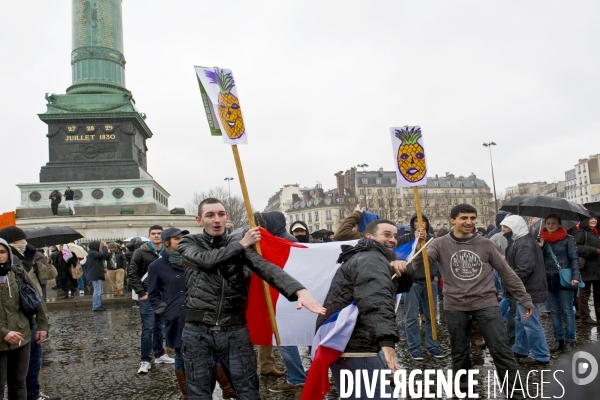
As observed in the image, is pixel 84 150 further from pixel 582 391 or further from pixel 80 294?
pixel 582 391

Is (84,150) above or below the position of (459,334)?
above

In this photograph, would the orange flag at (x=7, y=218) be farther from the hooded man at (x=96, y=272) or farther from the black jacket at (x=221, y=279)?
the black jacket at (x=221, y=279)

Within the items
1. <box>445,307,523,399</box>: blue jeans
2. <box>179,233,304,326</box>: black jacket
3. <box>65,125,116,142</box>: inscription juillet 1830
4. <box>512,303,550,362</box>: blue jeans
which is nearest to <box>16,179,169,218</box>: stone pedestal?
<box>65,125,116,142</box>: inscription juillet 1830

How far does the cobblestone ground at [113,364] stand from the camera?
6125mm

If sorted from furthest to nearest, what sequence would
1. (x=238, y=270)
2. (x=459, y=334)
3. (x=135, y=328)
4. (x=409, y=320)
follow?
(x=135, y=328) < (x=409, y=320) < (x=459, y=334) < (x=238, y=270)

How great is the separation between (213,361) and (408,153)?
12.8 ft

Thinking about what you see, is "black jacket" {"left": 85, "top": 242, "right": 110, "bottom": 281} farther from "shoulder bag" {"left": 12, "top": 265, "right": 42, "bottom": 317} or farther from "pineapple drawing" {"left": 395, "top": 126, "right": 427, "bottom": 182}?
"pineapple drawing" {"left": 395, "top": 126, "right": 427, "bottom": 182}

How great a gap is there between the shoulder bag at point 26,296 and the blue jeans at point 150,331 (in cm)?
193

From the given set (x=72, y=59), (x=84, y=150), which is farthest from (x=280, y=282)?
(x=72, y=59)

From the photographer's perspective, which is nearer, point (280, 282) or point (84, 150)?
point (280, 282)

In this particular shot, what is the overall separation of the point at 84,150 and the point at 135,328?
22286 mm

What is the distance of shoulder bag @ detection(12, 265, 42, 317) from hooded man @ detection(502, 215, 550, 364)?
17.4 ft

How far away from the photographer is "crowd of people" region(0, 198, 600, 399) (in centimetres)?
354

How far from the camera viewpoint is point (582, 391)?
1032mm
